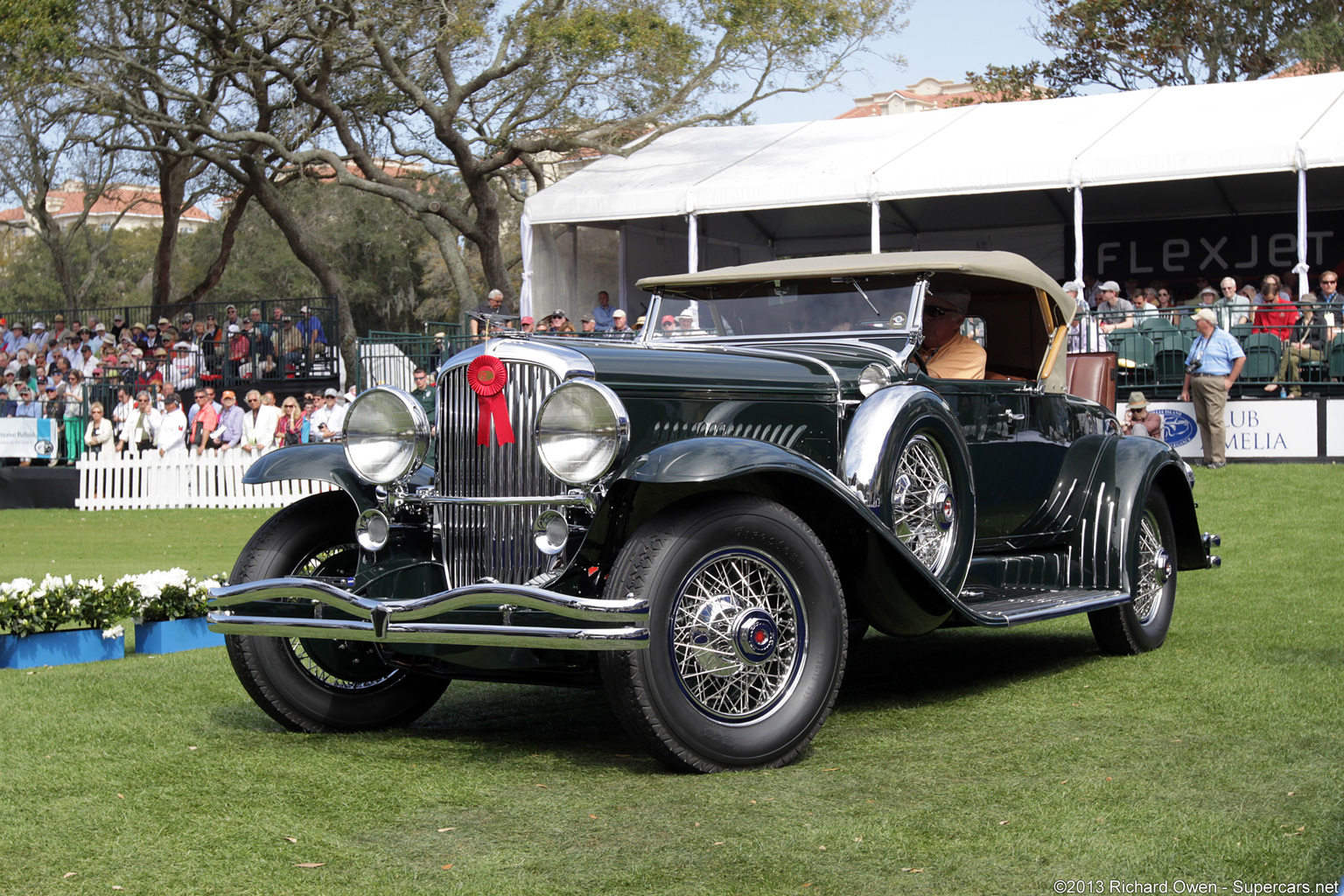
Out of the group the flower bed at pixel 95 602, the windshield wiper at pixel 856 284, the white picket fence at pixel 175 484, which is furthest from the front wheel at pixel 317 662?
the white picket fence at pixel 175 484

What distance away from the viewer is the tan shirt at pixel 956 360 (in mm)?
5941

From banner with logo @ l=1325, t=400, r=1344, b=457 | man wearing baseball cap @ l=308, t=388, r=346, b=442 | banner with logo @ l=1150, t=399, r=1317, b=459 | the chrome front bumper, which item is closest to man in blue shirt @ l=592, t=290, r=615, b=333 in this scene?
man wearing baseball cap @ l=308, t=388, r=346, b=442

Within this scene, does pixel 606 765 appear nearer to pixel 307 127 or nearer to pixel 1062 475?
pixel 1062 475

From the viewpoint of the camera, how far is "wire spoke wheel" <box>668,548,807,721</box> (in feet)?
13.9

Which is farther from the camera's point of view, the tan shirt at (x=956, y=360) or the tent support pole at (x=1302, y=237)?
the tent support pole at (x=1302, y=237)

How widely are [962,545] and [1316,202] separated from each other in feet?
59.8

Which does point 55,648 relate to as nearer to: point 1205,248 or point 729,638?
point 729,638

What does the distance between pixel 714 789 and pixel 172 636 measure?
440 centimetres

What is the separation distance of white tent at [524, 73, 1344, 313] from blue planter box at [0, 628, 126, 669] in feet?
40.3

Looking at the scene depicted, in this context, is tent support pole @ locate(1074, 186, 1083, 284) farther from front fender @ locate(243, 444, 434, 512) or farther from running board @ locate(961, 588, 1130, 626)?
front fender @ locate(243, 444, 434, 512)

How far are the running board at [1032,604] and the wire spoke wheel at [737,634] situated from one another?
37.7 inches

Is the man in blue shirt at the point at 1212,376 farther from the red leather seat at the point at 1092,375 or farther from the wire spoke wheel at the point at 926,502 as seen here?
the wire spoke wheel at the point at 926,502

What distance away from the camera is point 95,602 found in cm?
707

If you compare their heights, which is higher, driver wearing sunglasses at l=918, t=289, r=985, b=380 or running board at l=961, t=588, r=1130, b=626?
driver wearing sunglasses at l=918, t=289, r=985, b=380
